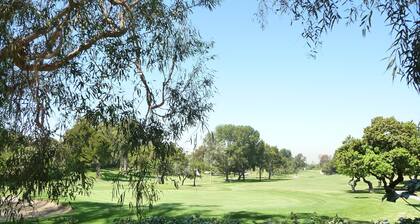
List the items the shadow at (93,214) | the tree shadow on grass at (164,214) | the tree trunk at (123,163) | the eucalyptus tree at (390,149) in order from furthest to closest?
the eucalyptus tree at (390,149), the shadow at (93,214), the tree shadow on grass at (164,214), the tree trunk at (123,163)

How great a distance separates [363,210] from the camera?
76.3 feet

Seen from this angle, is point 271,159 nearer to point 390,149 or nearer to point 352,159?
point 390,149

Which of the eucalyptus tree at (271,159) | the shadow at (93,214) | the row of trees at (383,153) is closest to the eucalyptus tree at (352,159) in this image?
the row of trees at (383,153)

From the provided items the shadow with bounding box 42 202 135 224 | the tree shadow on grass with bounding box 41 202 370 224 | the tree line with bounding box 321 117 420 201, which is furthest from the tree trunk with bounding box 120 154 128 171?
the tree line with bounding box 321 117 420 201

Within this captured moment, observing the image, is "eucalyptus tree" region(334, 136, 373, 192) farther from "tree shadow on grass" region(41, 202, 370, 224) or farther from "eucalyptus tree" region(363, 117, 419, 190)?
"tree shadow on grass" region(41, 202, 370, 224)

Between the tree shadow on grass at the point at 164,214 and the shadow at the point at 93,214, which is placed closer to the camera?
the tree shadow on grass at the point at 164,214

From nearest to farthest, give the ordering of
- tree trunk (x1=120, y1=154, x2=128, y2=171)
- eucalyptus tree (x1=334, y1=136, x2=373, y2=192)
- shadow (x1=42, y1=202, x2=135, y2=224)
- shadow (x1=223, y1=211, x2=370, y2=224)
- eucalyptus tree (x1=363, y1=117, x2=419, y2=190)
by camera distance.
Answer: tree trunk (x1=120, y1=154, x2=128, y2=171), shadow (x1=223, y1=211, x2=370, y2=224), shadow (x1=42, y1=202, x2=135, y2=224), eucalyptus tree (x1=363, y1=117, x2=419, y2=190), eucalyptus tree (x1=334, y1=136, x2=373, y2=192)

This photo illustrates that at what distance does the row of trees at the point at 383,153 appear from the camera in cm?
3784

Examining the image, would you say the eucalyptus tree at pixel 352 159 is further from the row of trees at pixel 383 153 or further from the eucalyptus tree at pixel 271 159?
the eucalyptus tree at pixel 271 159

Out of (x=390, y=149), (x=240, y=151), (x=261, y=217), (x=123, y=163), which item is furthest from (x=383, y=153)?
(x=240, y=151)

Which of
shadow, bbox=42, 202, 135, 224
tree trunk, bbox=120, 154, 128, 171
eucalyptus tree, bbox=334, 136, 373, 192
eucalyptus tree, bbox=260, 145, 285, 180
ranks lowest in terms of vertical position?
shadow, bbox=42, 202, 135, 224

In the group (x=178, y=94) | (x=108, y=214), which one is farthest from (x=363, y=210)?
(x=178, y=94)

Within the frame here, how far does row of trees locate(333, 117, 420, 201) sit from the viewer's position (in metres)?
37.8

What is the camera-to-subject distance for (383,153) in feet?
128
